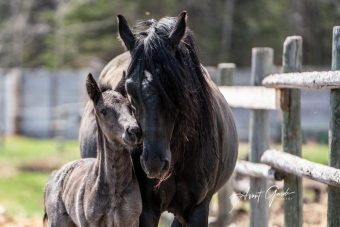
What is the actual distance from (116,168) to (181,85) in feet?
2.27

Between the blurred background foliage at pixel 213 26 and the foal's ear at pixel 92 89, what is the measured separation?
59.5ft

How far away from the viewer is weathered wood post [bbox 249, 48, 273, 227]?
6441mm

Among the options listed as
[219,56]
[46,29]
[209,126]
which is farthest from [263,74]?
[46,29]

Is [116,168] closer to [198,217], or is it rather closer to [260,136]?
[198,217]

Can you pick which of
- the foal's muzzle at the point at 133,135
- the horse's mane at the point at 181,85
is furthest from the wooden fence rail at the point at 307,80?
the foal's muzzle at the point at 133,135

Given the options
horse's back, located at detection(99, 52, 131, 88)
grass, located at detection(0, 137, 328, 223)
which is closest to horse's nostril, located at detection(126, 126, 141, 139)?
horse's back, located at detection(99, 52, 131, 88)

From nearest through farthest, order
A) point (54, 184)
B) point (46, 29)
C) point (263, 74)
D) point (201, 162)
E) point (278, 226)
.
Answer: point (201, 162) → point (54, 184) → point (263, 74) → point (278, 226) → point (46, 29)

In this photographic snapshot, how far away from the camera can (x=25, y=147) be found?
17.2 meters

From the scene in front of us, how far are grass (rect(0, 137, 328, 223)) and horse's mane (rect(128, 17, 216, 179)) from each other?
14.5 feet

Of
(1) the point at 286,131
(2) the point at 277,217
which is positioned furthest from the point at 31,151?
(1) the point at 286,131

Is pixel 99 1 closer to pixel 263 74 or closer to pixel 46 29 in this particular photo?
pixel 46 29

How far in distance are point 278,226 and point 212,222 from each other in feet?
2.31

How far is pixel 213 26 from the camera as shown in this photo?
2375cm

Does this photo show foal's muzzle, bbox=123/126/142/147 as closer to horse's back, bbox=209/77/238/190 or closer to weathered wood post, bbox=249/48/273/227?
horse's back, bbox=209/77/238/190
